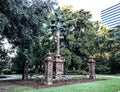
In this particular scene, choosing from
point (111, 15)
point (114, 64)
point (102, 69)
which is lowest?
point (102, 69)

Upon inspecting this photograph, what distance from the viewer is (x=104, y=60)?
3034 cm

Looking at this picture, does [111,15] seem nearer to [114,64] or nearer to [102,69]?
[114,64]

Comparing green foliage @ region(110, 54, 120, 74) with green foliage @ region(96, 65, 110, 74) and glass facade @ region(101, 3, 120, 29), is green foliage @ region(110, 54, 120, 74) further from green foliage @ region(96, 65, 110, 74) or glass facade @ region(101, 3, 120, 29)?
glass facade @ region(101, 3, 120, 29)

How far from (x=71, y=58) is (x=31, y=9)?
17.1 m

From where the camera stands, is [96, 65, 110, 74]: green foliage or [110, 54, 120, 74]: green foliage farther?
[96, 65, 110, 74]: green foliage

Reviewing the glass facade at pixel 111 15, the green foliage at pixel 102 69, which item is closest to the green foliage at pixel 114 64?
the green foliage at pixel 102 69

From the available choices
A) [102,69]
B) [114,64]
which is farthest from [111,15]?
[102,69]

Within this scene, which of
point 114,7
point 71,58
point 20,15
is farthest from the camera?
point 114,7

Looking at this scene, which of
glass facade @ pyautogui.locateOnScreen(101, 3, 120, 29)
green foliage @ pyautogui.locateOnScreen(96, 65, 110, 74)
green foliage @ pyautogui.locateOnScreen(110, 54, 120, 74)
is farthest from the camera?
glass facade @ pyautogui.locateOnScreen(101, 3, 120, 29)

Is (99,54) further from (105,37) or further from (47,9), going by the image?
(47,9)

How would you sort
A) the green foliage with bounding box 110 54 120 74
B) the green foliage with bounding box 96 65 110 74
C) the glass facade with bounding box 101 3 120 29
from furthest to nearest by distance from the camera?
1. the glass facade with bounding box 101 3 120 29
2. the green foliage with bounding box 96 65 110 74
3. the green foliage with bounding box 110 54 120 74

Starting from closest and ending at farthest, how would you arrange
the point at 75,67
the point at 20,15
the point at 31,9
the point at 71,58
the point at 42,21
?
1. the point at 20,15
2. the point at 31,9
3. the point at 42,21
4. the point at 71,58
5. the point at 75,67

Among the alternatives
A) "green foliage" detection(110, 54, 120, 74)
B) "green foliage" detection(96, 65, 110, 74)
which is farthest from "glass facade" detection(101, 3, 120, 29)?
"green foliage" detection(96, 65, 110, 74)

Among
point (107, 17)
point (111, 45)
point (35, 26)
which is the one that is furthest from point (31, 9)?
point (107, 17)
